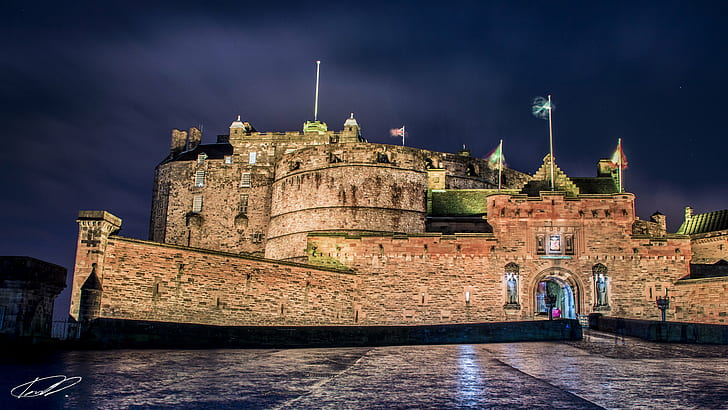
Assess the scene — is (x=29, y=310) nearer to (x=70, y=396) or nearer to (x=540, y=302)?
(x=70, y=396)

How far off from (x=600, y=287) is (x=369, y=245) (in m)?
12.2

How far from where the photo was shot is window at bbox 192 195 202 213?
47.3m

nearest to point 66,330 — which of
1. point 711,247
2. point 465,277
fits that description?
point 465,277

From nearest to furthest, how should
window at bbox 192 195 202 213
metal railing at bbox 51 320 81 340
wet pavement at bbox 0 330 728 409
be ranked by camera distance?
wet pavement at bbox 0 330 728 409
metal railing at bbox 51 320 81 340
window at bbox 192 195 202 213

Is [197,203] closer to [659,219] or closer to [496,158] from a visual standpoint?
[496,158]

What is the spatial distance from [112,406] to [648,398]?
21.3 feet

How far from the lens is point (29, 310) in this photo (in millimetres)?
13391

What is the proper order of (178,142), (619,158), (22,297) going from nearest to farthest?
(22,297)
(619,158)
(178,142)

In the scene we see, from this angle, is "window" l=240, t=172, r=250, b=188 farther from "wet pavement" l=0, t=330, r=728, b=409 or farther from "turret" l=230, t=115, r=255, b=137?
"wet pavement" l=0, t=330, r=728, b=409

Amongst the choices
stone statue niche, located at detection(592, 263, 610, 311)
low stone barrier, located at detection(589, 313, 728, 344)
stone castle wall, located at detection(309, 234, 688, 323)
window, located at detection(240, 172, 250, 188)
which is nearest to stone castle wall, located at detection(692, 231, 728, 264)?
stone castle wall, located at detection(309, 234, 688, 323)

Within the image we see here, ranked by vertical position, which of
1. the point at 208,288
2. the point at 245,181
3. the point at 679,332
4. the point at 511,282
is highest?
the point at 245,181

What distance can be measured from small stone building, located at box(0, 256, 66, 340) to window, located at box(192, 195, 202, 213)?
33.8 m

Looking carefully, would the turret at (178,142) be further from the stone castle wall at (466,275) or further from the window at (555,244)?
the window at (555,244)

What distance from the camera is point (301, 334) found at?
→ 16734 millimetres
